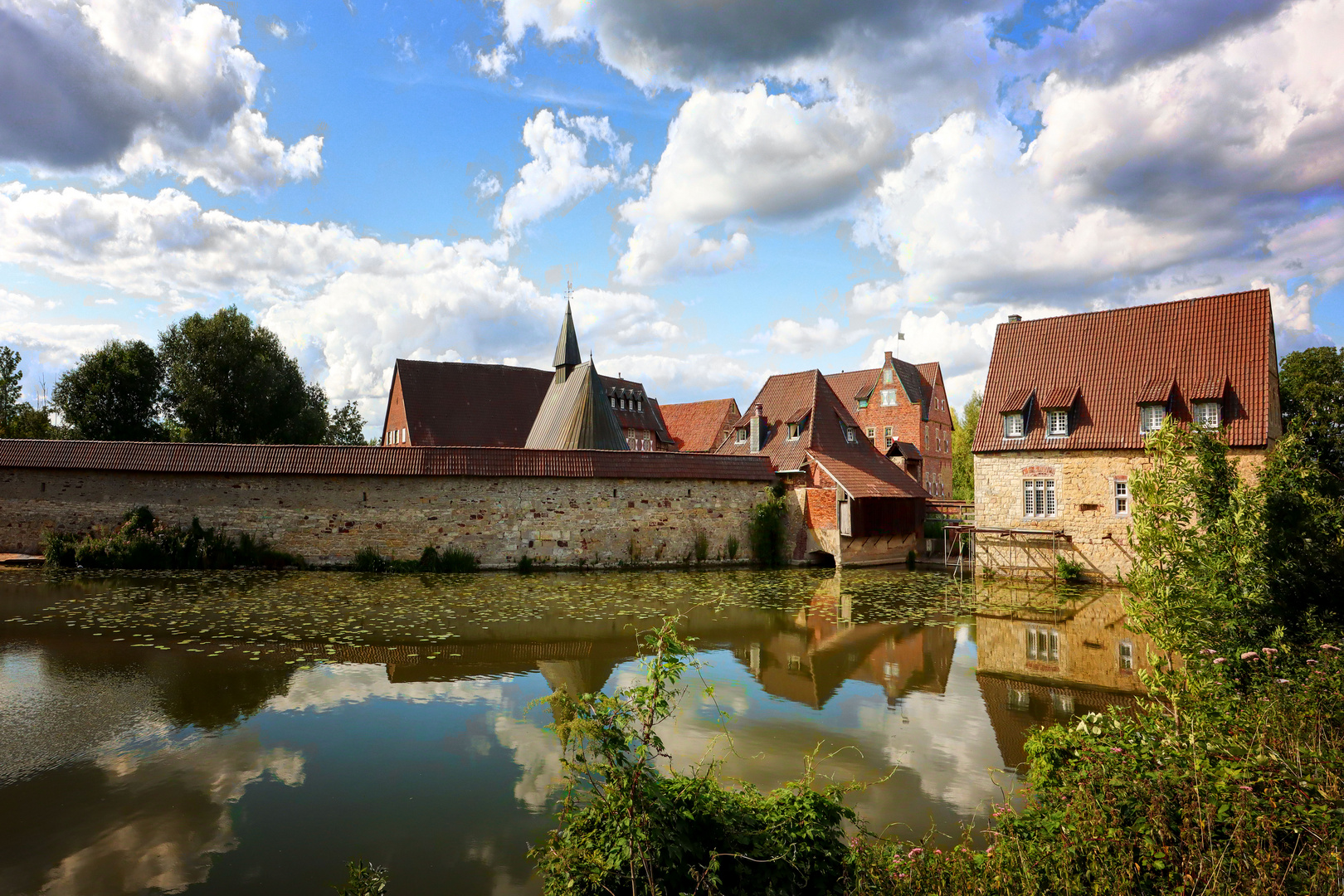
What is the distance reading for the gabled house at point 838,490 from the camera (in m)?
22.5

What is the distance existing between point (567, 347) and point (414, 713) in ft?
88.0

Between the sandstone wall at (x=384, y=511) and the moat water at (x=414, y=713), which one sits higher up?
the sandstone wall at (x=384, y=511)

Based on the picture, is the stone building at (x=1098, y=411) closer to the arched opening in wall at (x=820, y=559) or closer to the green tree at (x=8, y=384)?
the arched opening in wall at (x=820, y=559)

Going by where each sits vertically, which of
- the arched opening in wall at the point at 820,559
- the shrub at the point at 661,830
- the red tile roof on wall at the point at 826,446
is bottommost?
the shrub at the point at 661,830

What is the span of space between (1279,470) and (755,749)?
615 cm

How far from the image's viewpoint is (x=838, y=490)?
73.7 feet

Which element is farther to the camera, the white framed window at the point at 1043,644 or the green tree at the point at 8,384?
the green tree at the point at 8,384

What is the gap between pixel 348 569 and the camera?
19.3 metres

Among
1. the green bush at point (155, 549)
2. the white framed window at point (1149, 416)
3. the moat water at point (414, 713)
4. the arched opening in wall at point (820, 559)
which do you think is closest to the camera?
the moat water at point (414, 713)

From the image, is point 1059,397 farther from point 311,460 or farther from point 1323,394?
point 311,460

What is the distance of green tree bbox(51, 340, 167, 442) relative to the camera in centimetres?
3488

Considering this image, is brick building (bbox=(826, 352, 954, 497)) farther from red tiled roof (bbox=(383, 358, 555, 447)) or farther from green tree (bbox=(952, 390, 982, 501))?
red tiled roof (bbox=(383, 358, 555, 447))

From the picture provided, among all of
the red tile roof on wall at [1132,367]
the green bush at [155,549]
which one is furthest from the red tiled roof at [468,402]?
the red tile roof on wall at [1132,367]

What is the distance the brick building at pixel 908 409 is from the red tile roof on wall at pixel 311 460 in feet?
88.6
